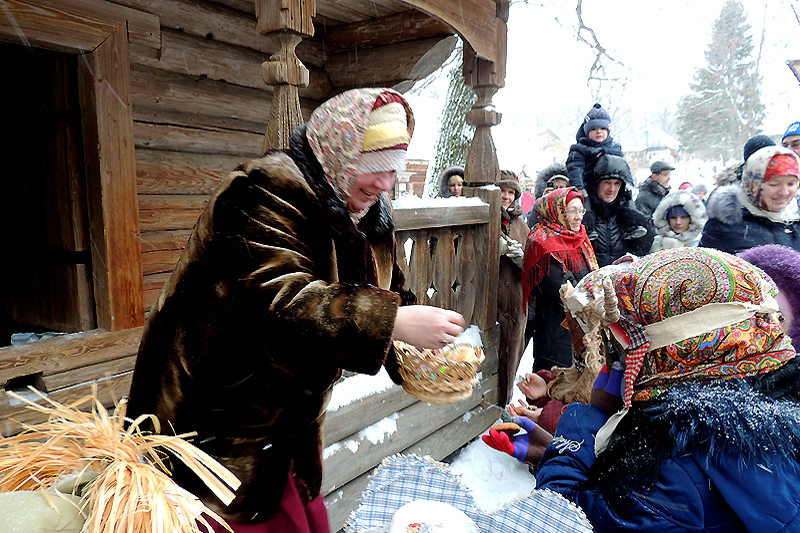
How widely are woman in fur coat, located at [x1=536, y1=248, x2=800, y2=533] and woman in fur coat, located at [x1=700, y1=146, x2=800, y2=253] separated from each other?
252 centimetres

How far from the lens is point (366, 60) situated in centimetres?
498

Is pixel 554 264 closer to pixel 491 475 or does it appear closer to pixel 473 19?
pixel 491 475

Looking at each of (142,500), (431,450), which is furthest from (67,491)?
(431,450)

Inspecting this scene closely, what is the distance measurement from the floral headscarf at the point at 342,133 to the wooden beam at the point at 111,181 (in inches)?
87.1

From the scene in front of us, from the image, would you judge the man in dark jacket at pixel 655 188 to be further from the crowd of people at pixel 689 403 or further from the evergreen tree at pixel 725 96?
the evergreen tree at pixel 725 96

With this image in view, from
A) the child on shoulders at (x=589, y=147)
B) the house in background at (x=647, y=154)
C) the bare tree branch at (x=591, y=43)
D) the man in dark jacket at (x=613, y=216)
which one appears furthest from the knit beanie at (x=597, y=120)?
the house in background at (x=647, y=154)

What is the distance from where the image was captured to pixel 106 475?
0.85 meters

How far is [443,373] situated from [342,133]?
2.61ft

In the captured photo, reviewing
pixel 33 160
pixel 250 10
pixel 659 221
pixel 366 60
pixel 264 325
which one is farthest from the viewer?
pixel 659 221

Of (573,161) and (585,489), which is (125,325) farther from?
(573,161)

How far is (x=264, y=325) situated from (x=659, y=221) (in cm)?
518

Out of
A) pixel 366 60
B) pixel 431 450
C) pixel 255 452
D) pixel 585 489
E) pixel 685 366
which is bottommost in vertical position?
pixel 431 450

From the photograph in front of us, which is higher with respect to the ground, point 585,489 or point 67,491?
point 67,491

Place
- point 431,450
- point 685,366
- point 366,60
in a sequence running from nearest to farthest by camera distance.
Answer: point 685,366
point 431,450
point 366,60
